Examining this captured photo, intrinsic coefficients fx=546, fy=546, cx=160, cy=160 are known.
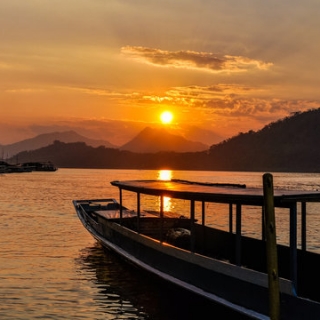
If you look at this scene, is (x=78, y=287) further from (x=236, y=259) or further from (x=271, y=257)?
(x=271, y=257)

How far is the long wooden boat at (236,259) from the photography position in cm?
1281

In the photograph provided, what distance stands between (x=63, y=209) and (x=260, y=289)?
48758mm

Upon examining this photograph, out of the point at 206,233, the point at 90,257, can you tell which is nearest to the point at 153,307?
the point at 206,233

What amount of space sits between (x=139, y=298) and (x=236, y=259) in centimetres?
570

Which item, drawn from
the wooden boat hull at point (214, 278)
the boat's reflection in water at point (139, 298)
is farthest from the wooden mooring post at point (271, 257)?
the boat's reflection in water at point (139, 298)

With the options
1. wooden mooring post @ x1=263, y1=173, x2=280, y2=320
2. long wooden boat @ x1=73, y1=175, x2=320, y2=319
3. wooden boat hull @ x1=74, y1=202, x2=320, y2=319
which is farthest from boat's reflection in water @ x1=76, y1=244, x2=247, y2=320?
wooden mooring post @ x1=263, y1=173, x2=280, y2=320

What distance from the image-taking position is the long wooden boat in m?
12.8

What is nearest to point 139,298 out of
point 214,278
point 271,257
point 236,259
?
point 214,278

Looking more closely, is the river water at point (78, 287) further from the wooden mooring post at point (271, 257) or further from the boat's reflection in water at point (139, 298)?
the wooden mooring post at point (271, 257)

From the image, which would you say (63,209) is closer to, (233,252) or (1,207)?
(1,207)

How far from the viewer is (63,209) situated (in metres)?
60.5

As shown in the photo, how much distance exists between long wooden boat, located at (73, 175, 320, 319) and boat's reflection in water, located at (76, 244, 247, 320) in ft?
1.50

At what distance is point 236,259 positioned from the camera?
577 inches

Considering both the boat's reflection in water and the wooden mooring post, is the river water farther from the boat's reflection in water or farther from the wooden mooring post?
the wooden mooring post
